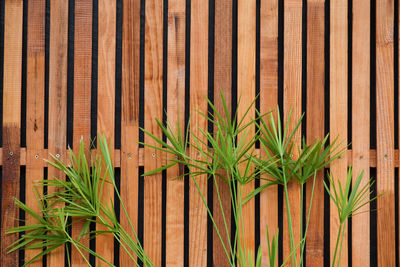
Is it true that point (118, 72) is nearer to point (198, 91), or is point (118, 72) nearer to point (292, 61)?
point (198, 91)

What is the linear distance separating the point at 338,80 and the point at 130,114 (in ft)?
3.59

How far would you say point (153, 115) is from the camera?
176 centimetres

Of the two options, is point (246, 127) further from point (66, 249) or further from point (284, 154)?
point (66, 249)

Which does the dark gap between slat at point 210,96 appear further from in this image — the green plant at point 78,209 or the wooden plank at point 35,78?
the wooden plank at point 35,78

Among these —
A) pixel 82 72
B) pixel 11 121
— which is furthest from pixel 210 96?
pixel 11 121

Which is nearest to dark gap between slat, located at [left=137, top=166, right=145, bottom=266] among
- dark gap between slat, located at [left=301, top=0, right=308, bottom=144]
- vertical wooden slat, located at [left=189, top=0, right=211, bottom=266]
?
vertical wooden slat, located at [left=189, top=0, right=211, bottom=266]

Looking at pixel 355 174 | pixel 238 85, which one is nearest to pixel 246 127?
pixel 238 85

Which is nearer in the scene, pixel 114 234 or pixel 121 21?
pixel 114 234

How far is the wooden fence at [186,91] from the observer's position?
1.74m

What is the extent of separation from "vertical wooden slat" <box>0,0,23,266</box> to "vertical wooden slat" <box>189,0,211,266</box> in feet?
2.86

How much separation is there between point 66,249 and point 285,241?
110 cm

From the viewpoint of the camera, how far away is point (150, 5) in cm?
178

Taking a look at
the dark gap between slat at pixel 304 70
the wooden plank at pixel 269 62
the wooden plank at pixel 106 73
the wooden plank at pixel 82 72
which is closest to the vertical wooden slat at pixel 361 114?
the dark gap between slat at pixel 304 70

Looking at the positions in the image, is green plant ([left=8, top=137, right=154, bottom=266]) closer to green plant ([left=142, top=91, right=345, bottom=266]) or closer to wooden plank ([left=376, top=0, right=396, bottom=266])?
green plant ([left=142, top=91, right=345, bottom=266])
